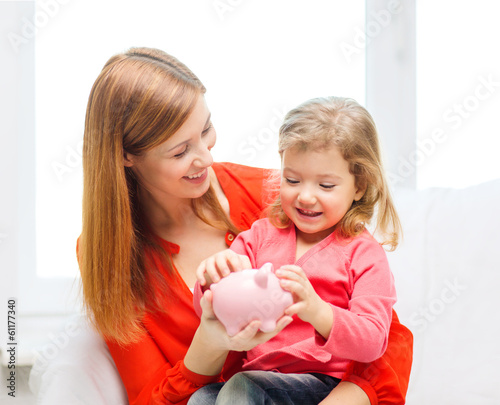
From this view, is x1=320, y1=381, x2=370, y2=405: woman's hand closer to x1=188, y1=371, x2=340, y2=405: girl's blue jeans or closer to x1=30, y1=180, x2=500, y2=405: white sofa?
x1=188, y1=371, x2=340, y2=405: girl's blue jeans

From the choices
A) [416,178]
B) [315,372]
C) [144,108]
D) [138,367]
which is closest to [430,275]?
[416,178]

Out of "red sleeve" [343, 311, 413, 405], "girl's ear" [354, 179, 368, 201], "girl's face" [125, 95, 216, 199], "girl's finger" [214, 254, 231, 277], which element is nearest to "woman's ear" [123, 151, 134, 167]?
"girl's face" [125, 95, 216, 199]

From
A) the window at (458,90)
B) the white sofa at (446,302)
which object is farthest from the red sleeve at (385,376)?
the window at (458,90)

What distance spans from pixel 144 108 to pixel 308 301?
603 mm

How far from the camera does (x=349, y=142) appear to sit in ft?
4.11

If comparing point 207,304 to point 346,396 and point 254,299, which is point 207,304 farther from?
point 346,396

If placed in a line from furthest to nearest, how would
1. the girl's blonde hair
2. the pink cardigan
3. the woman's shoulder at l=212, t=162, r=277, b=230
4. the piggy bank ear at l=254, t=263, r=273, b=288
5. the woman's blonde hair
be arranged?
1. the woman's shoulder at l=212, t=162, r=277, b=230
2. the woman's blonde hair
3. the girl's blonde hair
4. the pink cardigan
5. the piggy bank ear at l=254, t=263, r=273, b=288

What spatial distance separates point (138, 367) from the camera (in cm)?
149

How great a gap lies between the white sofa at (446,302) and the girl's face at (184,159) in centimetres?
50

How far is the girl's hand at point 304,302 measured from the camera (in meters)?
1.05

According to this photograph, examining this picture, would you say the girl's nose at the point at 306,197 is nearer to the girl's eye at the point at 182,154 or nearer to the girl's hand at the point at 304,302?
the girl's hand at the point at 304,302

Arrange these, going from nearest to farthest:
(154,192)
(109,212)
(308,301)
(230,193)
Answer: (308,301)
(109,212)
(154,192)
(230,193)

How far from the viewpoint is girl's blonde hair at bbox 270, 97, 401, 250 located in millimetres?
1248

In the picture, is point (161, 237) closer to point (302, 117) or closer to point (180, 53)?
point (302, 117)
